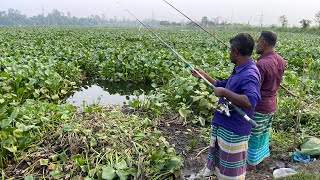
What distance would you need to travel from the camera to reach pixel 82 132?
3.70 metres

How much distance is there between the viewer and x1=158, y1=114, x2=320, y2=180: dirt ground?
10.9 ft

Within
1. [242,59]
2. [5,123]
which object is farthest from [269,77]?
[5,123]

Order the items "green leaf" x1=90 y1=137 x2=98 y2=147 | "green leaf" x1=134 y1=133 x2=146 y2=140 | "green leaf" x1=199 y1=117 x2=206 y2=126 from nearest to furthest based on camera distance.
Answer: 1. "green leaf" x1=90 y1=137 x2=98 y2=147
2. "green leaf" x1=134 y1=133 x2=146 y2=140
3. "green leaf" x1=199 y1=117 x2=206 y2=126

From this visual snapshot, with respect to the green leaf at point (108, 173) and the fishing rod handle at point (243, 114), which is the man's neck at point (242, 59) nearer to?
the fishing rod handle at point (243, 114)

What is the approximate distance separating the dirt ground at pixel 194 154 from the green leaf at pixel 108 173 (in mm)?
785

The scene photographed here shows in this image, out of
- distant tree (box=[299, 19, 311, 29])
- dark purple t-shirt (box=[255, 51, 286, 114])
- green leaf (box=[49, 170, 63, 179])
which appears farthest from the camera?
distant tree (box=[299, 19, 311, 29])

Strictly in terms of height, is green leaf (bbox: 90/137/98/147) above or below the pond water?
above

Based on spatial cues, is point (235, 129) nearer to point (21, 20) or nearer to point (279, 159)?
point (279, 159)

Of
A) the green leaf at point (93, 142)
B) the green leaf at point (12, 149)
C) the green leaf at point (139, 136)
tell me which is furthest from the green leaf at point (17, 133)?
the green leaf at point (139, 136)

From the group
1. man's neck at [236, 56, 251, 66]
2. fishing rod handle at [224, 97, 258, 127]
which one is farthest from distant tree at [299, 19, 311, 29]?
fishing rod handle at [224, 97, 258, 127]

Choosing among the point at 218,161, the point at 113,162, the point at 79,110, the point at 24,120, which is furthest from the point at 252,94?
the point at 79,110

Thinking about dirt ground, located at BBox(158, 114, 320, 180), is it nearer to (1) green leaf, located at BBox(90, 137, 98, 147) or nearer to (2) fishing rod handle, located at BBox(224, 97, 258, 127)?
(1) green leaf, located at BBox(90, 137, 98, 147)

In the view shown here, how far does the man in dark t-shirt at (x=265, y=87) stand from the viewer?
291 centimetres

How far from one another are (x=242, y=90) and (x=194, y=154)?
1.63 metres
